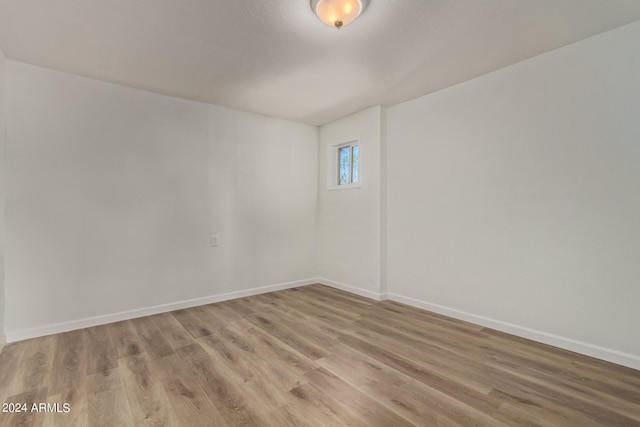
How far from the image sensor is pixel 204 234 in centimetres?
380

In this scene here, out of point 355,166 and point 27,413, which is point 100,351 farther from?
point 355,166

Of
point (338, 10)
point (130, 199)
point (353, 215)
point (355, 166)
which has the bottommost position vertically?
point (353, 215)

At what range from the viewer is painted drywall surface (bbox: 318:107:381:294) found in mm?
3971

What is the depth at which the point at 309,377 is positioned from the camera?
2082 millimetres

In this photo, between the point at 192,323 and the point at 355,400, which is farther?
the point at 192,323

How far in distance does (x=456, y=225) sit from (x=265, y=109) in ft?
9.45

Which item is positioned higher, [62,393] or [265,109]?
[265,109]

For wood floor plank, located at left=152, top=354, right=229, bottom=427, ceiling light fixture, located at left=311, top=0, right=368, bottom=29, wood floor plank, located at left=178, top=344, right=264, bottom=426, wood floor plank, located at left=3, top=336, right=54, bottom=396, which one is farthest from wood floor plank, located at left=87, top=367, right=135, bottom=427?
ceiling light fixture, located at left=311, top=0, right=368, bottom=29

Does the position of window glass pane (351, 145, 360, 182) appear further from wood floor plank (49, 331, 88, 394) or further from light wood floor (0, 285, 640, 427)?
wood floor plank (49, 331, 88, 394)

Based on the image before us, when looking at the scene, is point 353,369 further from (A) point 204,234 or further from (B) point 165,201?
(B) point 165,201

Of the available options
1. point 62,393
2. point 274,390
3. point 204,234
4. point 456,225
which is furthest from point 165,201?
point 456,225

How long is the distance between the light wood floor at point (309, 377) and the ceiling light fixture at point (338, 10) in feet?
8.22

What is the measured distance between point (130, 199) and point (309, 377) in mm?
2698

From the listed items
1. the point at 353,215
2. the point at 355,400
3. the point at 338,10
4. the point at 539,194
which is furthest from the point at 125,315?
the point at 539,194
